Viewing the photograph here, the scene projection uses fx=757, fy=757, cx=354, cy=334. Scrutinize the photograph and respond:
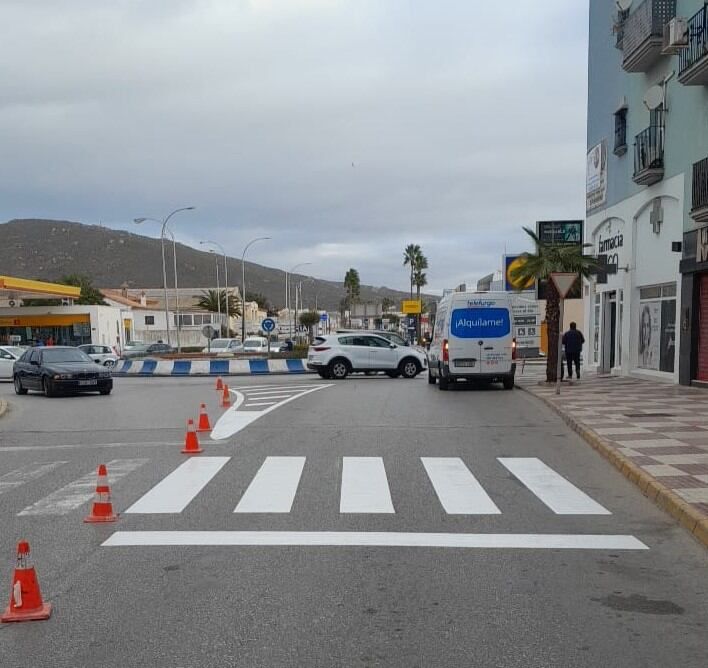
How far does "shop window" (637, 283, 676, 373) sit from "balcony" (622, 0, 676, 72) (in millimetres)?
6400

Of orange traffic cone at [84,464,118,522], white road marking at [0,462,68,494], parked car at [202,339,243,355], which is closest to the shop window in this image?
white road marking at [0,462,68,494]

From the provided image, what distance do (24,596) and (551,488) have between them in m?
5.69

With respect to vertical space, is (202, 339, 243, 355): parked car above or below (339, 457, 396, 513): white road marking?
below

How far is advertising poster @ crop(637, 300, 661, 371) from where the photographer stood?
A: 21.9 metres

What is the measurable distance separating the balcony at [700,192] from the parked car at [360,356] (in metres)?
11.9

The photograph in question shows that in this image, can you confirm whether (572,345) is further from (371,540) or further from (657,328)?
(371,540)

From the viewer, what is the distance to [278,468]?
9586 mm

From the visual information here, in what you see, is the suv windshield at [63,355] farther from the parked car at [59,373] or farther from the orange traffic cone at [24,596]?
the orange traffic cone at [24,596]

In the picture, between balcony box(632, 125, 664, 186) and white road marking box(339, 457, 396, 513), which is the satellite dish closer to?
balcony box(632, 125, 664, 186)

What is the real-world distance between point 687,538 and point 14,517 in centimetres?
618

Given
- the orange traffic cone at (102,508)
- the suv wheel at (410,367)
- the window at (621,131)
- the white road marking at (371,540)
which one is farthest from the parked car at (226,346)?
the white road marking at (371,540)

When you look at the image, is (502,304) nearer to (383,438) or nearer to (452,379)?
(452,379)

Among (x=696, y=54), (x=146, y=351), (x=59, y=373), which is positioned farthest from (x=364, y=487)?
(x=146, y=351)

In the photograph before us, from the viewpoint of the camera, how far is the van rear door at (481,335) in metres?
21.0
